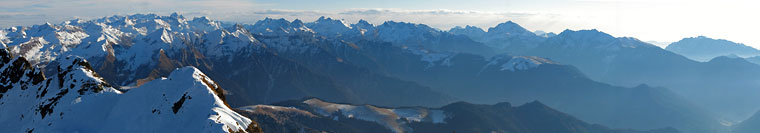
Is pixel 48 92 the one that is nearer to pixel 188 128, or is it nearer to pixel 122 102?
pixel 122 102

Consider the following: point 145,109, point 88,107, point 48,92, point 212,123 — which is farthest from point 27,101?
point 212,123

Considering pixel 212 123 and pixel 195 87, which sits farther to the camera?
pixel 195 87

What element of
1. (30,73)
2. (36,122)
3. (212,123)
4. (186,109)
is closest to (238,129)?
(212,123)

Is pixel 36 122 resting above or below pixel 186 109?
below

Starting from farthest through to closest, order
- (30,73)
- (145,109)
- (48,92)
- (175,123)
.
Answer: (30,73) < (48,92) < (145,109) < (175,123)

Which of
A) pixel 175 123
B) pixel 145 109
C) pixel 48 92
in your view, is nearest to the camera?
pixel 175 123

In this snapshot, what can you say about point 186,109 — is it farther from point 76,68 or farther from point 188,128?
point 76,68
